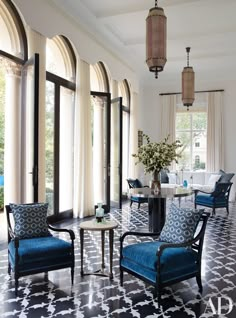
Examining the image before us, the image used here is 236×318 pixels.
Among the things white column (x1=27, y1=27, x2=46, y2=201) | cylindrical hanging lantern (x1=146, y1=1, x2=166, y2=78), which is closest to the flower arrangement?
cylindrical hanging lantern (x1=146, y1=1, x2=166, y2=78)

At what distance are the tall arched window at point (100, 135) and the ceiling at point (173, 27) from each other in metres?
0.91

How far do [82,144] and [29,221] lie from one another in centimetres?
358

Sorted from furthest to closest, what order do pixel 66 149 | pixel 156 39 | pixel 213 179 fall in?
pixel 213 179 → pixel 66 149 → pixel 156 39

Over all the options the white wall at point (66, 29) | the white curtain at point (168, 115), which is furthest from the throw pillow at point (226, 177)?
the white wall at point (66, 29)

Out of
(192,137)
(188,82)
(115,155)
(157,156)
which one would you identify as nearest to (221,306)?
(157,156)

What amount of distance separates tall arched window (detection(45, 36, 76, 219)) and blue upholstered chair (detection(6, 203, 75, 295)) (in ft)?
9.28

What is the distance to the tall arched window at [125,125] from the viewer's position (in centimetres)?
1032

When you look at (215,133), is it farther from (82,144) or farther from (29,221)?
(29,221)

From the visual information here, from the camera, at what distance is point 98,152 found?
831 cm

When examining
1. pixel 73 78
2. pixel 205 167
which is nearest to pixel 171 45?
pixel 73 78

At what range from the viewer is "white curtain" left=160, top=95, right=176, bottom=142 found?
1162cm

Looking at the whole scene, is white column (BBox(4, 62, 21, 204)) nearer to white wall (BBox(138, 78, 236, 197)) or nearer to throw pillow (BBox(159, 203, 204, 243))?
throw pillow (BBox(159, 203, 204, 243))

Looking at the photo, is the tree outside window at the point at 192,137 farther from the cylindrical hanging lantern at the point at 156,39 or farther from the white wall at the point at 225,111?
the cylindrical hanging lantern at the point at 156,39

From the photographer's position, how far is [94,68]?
8461 mm
